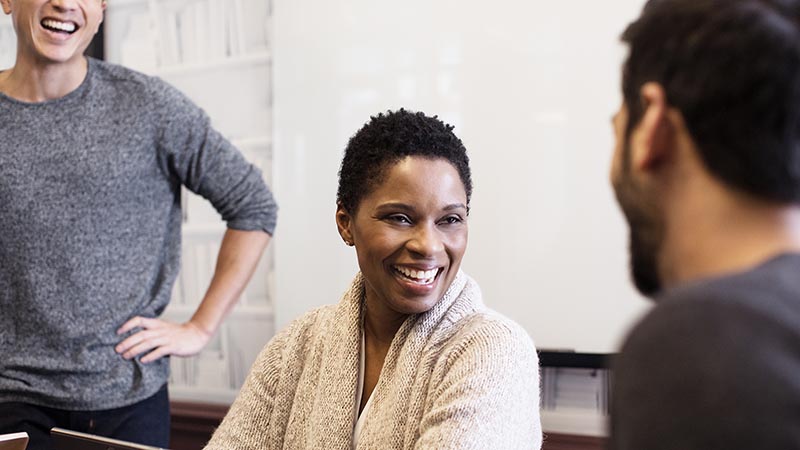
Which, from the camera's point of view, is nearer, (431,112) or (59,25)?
(59,25)

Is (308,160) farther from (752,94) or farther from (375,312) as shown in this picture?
(752,94)

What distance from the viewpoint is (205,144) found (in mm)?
1813

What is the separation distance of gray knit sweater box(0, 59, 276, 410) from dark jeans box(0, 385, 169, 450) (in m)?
0.02

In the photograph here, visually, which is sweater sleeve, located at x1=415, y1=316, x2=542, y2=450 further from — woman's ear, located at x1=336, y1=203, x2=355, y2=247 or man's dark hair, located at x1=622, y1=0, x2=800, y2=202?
man's dark hair, located at x1=622, y1=0, x2=800, y2=202

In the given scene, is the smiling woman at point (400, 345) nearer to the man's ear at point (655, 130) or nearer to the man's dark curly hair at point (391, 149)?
the man's dark curly hair at point (391, 149)

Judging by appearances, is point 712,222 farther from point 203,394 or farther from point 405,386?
point 203,394

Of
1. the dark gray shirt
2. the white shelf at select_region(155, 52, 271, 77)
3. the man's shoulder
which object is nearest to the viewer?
the dark gray shirt

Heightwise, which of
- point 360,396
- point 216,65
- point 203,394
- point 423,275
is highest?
point 216,65

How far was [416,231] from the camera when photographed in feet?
4.17

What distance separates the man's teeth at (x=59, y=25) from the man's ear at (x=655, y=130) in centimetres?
139

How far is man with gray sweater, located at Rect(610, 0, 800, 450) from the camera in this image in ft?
1.63

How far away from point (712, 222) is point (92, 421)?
4.53 ft

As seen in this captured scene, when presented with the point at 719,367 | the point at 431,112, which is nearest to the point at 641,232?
the point at 719,367

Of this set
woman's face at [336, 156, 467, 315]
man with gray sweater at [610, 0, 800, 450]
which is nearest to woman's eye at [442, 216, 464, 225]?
woman's face at [336, 156, 467, 315]
